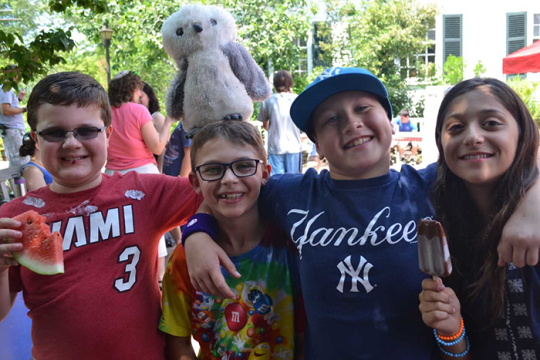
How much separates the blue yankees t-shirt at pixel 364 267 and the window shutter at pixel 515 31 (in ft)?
64.2

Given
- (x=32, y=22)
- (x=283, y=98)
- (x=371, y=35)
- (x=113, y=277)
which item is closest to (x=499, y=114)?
(x=113, y=277)

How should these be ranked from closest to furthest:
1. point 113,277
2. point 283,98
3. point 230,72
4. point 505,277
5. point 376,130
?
point 505,277 → point 376,130 → point 113,277 → point 230,72 → point 283,98

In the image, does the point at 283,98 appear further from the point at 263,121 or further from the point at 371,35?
the point at 371,35

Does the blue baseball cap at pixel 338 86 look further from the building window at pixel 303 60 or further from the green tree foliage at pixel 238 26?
the building window at pixel 303 60

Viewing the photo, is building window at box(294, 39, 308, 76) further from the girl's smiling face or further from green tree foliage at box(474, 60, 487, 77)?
the girl's smiling face

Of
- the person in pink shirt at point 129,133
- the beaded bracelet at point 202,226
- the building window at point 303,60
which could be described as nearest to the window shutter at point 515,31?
the building window at point 303,60

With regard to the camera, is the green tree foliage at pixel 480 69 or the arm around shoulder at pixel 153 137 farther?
the green tree foliage at pixel 480 69

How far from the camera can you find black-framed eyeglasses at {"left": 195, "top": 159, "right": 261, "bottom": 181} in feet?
6.26

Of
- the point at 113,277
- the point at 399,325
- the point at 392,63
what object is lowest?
the point at 399,325

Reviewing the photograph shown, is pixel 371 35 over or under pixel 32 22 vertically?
under

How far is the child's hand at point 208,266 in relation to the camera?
1.74 m

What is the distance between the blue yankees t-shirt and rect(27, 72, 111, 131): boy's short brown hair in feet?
3.46

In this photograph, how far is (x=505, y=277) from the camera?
1.67 meters

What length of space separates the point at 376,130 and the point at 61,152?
134 cm
